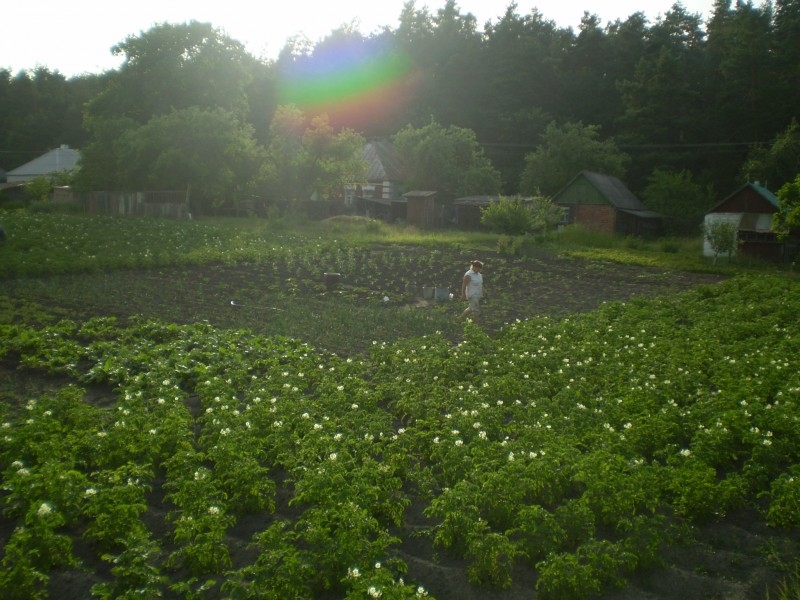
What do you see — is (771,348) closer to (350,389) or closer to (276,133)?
(350,389)

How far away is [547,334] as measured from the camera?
15.8m

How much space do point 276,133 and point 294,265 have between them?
95.9 ft

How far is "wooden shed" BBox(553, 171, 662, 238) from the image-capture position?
166 feet

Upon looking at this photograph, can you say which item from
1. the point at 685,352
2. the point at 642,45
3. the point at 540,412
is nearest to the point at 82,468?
the point at 540,412

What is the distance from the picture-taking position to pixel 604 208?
5062cm

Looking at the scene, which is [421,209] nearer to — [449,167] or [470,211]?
[470,211]

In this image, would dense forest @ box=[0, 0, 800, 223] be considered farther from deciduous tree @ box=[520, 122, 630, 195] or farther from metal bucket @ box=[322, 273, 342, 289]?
metal bucket @ box=[322, 273, 342, 289]

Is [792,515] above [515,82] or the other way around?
the other way around

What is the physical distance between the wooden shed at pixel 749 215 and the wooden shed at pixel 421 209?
1833 cm

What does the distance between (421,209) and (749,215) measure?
834 inches

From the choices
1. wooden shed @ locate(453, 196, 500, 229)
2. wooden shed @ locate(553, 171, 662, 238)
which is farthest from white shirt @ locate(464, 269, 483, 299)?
wooden shed @ locate(553, 171, 662, 238)

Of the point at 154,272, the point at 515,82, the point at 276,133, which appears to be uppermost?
the point at 515,82

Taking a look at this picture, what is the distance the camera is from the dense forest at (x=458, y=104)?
4906 centimetres

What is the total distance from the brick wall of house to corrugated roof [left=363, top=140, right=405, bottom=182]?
1608 centimetres
